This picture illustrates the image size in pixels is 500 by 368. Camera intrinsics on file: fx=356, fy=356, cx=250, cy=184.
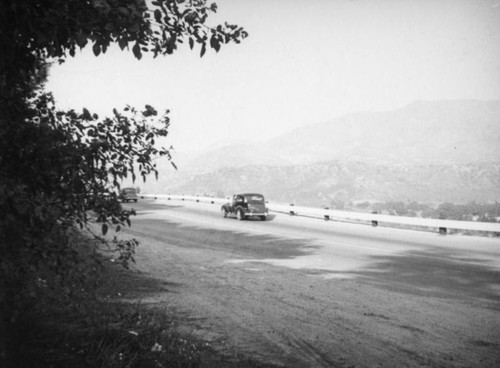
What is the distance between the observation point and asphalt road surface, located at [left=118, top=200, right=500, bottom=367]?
439cm

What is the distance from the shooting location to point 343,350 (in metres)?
4.38

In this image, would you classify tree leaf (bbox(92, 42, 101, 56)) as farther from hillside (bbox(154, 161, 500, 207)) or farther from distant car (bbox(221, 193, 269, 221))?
hillside (bbox(154, 161, 500, 207))

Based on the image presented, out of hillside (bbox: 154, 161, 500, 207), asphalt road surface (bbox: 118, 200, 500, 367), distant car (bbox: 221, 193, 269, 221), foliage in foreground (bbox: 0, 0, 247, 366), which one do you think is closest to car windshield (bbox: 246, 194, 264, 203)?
distant car (bbox: 221, 193, 269, 221)

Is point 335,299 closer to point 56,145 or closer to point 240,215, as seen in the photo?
point 56,145

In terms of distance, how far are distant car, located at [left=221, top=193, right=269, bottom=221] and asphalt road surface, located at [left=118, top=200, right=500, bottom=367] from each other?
8.02 m

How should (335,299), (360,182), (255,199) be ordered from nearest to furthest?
1. (335,299)
2. (255,199)
3. (360,182)

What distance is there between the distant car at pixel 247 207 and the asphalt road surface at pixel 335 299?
802 cm

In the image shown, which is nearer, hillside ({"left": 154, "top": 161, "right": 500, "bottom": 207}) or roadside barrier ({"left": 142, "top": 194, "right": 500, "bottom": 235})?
roadside barrier ({"left": 142, "top": 194, "right": 500, "bottom": 235})

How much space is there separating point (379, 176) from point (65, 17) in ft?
286

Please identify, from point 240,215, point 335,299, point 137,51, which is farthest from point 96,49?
point 240,215

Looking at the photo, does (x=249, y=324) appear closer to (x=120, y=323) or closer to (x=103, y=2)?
(x=120, y=323)

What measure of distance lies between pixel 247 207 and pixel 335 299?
1438 cm

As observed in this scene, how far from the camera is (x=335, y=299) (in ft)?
20.8

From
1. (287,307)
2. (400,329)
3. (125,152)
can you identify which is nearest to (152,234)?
(287,307)
